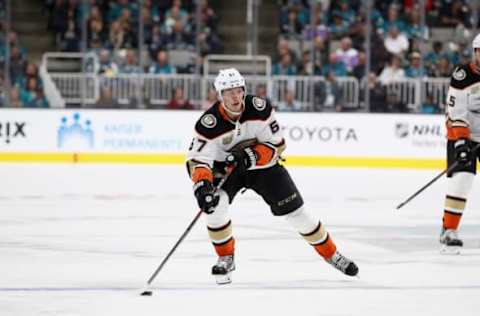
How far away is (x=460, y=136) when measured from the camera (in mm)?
7656

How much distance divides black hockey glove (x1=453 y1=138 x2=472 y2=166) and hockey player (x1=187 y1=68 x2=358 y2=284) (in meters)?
1.54

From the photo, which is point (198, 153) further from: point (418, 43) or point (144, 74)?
point (418, 43)

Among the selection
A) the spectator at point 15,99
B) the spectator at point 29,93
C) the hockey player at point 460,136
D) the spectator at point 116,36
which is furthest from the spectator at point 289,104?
the hockey player at point 460,136

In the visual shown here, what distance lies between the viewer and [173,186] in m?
12.7

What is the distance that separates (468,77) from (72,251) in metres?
2.87

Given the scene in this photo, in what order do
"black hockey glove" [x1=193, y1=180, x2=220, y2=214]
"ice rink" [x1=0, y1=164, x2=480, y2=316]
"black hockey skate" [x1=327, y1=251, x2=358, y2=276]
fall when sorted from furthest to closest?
"black hockey skate" [x1=327, y1=251, x2=358, y2=276], "black hockey glove" [x1=193, y1=180, x2=220, y2=214], "ice rink" [x1=0, y1=164, x2=480, y2=316]

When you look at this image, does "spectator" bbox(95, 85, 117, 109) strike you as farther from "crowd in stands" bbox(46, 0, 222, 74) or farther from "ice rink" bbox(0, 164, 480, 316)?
"ice rink" bbox(0, 164, 480, 316)

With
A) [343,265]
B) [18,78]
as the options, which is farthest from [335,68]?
[343,265]

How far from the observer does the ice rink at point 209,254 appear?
5.69 m

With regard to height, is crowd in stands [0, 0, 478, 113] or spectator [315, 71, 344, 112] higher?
crowd in stands [0, 0, 478, 113]

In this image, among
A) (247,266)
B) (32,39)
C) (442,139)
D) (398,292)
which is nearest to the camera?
(398,292)

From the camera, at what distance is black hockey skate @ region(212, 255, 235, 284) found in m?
6.33

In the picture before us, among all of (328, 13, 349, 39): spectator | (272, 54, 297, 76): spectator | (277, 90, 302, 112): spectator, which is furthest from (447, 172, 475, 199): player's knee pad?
(328, 13, 349, 39): spectator

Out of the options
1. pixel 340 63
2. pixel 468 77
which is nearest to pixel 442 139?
pixel 340 63
